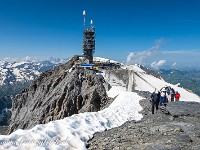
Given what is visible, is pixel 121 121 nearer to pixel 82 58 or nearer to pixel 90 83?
pixel 90 83

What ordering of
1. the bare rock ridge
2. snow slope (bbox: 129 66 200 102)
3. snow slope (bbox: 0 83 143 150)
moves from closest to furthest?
snow slope (bbox: 0 83 143 150) → the bare rock ridge → snow slope (bbox: 129 66 200 102)

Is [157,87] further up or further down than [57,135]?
further up

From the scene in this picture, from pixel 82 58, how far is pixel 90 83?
46584 mm

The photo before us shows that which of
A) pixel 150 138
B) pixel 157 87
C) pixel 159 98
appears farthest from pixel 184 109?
pixel 157 87

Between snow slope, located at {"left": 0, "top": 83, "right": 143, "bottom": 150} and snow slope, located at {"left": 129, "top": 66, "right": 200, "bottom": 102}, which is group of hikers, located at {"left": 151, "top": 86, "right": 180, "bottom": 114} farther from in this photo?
snow slope, located at {"left": 129, "top": 66, "right": 200, "bottom": 102}

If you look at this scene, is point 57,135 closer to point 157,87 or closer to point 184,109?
point 184,109

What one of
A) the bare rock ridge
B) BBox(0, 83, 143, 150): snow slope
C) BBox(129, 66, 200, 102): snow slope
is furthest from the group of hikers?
BBox(129, 66, 200, 102): snow slope

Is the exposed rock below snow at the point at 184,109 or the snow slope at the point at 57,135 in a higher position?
the exposed rock below snow at the point at 184,109

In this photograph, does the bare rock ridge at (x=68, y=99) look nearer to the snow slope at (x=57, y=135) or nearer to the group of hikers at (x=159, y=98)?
the group of hikers at (x=159, y=98)

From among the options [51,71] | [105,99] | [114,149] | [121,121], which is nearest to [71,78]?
[105,99]

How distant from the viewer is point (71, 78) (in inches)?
2194

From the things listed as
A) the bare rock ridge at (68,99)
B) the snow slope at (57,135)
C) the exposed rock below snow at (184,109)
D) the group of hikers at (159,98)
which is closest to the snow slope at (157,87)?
the bare rock ridge at (68,99)

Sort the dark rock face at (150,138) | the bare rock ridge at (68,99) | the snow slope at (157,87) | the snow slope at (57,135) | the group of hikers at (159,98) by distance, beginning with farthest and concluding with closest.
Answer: the snow slope at (157,87), the bare rock ridge at (68,99), the group of hikers at (159,98), the dark rock face at (150,138), the snow slope at (57,135)

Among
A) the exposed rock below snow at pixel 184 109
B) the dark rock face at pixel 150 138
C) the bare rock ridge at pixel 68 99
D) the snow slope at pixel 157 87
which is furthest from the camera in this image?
the snow slope at pixel 157 87
